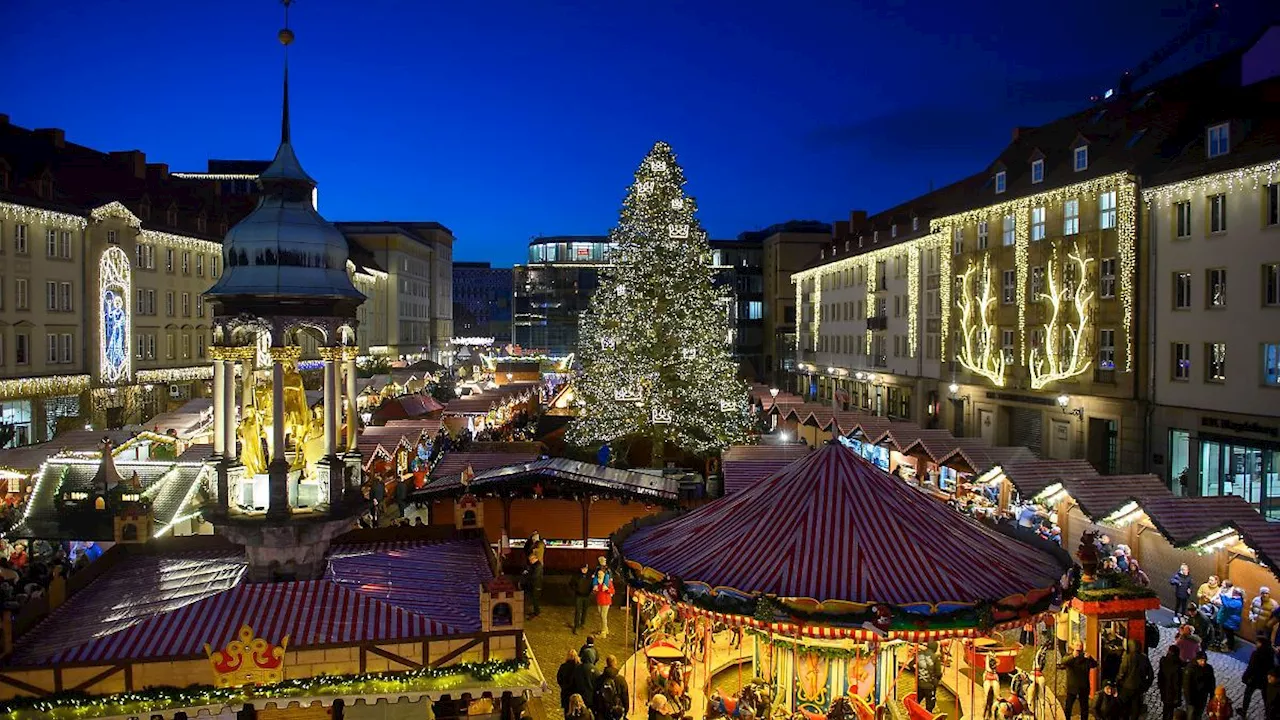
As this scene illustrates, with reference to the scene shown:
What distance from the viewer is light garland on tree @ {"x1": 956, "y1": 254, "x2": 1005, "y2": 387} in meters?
39.4

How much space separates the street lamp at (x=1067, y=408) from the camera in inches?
1325

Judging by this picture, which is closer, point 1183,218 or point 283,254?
point 283,254

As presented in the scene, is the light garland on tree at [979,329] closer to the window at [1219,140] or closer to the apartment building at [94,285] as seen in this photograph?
the window at [1219,140]

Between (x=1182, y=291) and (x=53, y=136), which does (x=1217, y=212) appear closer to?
(x=1182, y=291)

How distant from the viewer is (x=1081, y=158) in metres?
34.9

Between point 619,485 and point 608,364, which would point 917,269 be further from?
point 619,485

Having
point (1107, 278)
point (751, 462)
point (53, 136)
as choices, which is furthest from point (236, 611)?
point (53, 136)

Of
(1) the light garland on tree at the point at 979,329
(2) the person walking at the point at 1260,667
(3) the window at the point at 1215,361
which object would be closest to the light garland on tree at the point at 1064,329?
(1) the light garland on tree at the point at 979,329

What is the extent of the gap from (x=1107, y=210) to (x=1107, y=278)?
2248 mm

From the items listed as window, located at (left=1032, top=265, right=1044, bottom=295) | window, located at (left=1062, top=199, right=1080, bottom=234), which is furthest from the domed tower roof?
window, located at (left=1032, top=265, right=1044, bottom=295)

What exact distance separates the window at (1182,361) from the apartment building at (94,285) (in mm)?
37459

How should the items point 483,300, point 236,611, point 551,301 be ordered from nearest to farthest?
point 236,611 < point 551,301 < point 483,300

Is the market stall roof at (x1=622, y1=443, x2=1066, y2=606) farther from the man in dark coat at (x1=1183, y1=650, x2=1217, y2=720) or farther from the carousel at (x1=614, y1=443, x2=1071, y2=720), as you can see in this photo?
the man in dark coat at (x1=1183, y1=650, x2=1217, y2=720)

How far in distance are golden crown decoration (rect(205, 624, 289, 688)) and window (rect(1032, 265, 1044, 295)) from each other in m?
32.2
